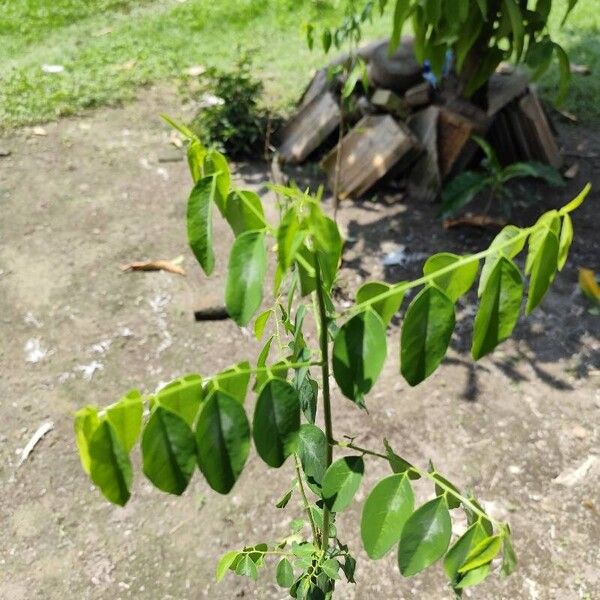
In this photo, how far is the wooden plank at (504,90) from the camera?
4048 mm

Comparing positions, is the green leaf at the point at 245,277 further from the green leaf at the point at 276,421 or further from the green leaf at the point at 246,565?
the green leaf at the point at 246,565

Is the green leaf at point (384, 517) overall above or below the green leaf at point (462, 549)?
above

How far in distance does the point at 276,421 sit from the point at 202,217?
27 cm

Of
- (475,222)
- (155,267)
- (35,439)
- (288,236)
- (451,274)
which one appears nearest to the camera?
(288,236)

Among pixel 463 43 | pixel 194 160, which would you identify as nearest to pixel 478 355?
pixel 194 160

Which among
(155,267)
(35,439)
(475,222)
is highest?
(475,222)

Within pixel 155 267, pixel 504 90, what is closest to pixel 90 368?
pixel 155 267

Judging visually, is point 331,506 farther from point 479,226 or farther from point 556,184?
point 556,184

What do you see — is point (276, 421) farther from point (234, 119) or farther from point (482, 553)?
point (234, 119)

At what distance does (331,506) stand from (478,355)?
38 centimetres

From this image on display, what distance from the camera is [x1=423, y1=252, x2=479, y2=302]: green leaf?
88 centimetres

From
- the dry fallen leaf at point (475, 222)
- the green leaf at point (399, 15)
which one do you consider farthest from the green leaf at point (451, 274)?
the dry fallen leaf at point (475, 222)

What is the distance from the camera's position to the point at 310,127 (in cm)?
426

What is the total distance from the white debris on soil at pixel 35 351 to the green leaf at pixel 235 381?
2.41 meters
